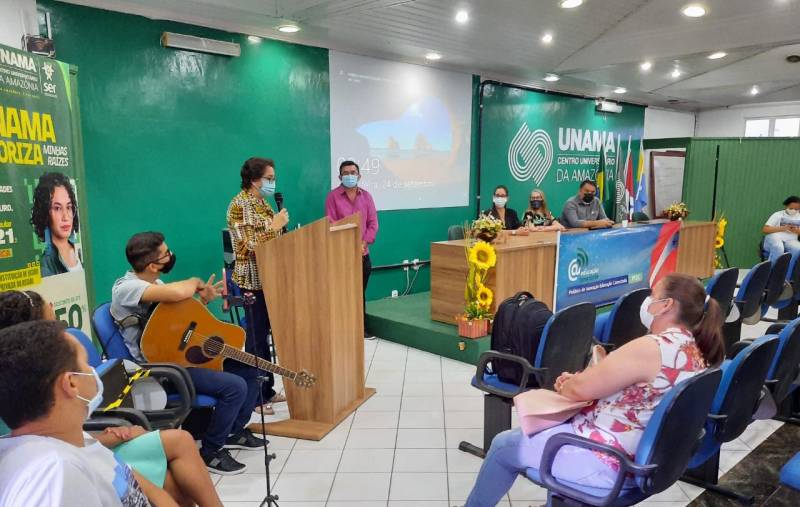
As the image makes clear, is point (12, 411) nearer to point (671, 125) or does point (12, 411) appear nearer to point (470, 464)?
point (470, 464)

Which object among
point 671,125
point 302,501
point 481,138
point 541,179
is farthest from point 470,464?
point 671,125

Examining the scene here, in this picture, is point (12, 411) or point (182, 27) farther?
point (182, 27)

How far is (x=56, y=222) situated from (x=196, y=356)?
1.09 meters

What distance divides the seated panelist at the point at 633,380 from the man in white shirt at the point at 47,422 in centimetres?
135

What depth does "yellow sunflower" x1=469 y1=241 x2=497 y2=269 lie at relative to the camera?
4.21 metres

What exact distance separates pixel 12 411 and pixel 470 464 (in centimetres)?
222

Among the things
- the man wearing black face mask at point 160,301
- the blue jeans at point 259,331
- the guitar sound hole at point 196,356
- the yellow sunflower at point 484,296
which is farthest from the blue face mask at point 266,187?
the yellow sunflower at point 484,296

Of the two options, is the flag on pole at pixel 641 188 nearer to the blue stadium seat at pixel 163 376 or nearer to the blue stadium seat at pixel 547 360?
the blue stadium seat at pixel 547 360

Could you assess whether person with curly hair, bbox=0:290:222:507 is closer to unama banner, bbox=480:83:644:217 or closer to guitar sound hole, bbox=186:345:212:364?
guitar sound hole, bbox=186:345:212:364

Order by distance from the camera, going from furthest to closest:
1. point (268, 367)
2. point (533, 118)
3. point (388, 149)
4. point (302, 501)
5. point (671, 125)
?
point (671, 125) < point (533, 118) < point (388, 149) < point (268, 367) < point (302, 501)

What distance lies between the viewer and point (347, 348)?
3.43 m

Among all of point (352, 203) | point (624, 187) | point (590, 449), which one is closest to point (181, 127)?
point (352, 203)

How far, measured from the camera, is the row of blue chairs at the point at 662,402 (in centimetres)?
168

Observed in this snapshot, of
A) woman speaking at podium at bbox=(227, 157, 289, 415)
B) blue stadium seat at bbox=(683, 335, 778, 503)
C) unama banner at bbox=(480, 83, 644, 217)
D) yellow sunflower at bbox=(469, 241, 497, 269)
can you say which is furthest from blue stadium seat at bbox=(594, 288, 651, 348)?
unama banner at bbox=(480, 83, 644, 217)
